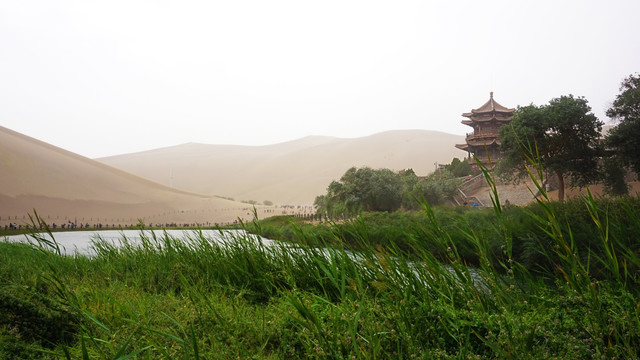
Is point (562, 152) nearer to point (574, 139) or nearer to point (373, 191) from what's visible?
point (574, 139)

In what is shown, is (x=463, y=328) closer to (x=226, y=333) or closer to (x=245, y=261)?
(x=226, y=333)

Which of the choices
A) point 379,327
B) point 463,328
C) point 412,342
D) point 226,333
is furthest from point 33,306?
point 463,328

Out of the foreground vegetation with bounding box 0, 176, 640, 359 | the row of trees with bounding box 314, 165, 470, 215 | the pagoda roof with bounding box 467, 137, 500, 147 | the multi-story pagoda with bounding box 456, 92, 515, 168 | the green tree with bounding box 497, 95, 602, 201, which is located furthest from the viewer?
the multi-story pagoda with bounding box 456, 92, 515, 168

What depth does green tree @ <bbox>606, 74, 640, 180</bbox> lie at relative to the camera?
695 inches

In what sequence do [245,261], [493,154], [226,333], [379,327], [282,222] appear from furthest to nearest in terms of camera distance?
[493,154] → [282,222] → [245,261] → [226,333] → [379,327]

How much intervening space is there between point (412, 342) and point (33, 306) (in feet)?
8.43

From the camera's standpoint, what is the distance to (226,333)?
2.58m

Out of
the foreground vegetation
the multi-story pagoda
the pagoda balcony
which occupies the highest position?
the multi-story pagoda

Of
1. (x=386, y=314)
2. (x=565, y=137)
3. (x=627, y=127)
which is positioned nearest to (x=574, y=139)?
(x=565, y=137)

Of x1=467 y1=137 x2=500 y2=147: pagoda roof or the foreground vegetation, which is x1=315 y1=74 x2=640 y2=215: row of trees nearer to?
x1=467 y1=137 x2=500 y2=147: pagoda roof

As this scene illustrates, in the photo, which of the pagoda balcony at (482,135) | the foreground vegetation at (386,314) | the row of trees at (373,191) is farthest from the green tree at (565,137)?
the foreground vegetation at (386,314)

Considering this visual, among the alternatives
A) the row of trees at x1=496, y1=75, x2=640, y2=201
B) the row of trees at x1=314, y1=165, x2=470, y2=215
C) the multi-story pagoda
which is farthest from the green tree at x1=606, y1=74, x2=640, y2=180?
the multi-story pagoda

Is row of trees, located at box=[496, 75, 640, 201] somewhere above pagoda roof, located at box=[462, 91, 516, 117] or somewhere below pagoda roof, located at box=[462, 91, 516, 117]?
below

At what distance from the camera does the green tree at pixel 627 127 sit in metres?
17.7
